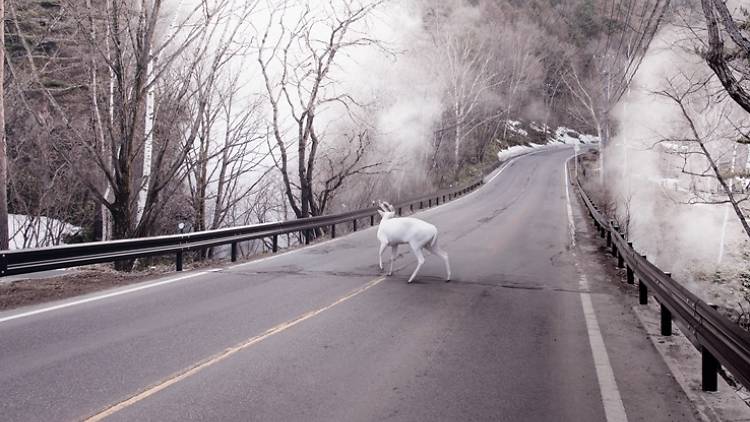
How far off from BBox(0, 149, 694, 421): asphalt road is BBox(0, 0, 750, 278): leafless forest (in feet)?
11.4

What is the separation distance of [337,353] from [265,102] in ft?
68.6

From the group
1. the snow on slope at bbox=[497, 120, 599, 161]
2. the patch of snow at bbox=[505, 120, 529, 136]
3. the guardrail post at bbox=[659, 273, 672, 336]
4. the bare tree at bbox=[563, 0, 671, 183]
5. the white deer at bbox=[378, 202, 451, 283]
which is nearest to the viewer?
the guardrail post at bbox=[659, 273, 672, 336]

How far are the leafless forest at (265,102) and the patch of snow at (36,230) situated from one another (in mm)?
186

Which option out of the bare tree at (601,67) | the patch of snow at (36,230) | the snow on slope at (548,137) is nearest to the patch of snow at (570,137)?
the snow on slope at (548,137)

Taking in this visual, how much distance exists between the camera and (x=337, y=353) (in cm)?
525

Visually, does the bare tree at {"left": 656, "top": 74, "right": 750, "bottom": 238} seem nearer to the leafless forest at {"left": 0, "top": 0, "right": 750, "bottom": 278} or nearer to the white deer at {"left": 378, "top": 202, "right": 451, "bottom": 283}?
Answer: the leafless forest at {"left": 0, "top": 0, "right": 750, "bottom": 278}

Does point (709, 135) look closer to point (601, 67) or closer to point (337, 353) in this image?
point (337, 353)

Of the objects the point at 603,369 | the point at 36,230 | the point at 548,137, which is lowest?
the point at 603,369

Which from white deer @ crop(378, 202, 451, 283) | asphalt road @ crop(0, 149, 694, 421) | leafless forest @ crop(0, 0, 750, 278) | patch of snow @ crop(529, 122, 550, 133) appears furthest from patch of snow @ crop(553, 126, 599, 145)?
asphalt road @ crop(0, 149, 694, 421)

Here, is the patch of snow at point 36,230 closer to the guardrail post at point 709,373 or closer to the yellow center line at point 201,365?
the yellow center line at point 201,365

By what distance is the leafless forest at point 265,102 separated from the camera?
11820 millimetres

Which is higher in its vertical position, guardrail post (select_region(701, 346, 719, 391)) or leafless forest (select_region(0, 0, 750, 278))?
leafless forest (select_region(0, 0, 750, 278))

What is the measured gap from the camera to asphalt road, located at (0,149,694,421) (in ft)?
13.1

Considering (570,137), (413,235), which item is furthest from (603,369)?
(570,137)
